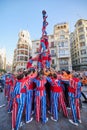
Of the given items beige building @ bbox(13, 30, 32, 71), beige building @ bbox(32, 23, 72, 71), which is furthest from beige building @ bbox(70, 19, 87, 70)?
beige building @ bbox(13, 30, 32, 71)

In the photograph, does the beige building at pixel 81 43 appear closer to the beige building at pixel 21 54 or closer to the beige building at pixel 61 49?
the beige building at pixel 61 49

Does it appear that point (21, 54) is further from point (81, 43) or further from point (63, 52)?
point (81, 43)

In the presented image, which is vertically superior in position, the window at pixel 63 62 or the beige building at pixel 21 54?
the beige building at pixel 21 54

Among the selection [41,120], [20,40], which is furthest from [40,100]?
[20,40]

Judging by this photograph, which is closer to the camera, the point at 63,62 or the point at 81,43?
the point at 63,62

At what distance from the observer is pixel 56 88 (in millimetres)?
3455

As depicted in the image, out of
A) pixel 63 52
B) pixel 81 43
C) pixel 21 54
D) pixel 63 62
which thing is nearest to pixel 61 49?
pixel 63 52

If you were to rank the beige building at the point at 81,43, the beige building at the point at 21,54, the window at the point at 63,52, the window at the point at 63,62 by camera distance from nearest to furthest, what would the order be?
1. the window at the point at 63,52
2. the window at the point at 63,62
3. the beige building at the point at 81,43
4. the beige building at the point at 21,54

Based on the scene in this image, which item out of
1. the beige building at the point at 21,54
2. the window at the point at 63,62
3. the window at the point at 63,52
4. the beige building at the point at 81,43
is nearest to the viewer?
the window at the point at 63,52

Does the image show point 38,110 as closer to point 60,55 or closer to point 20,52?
point 60,55

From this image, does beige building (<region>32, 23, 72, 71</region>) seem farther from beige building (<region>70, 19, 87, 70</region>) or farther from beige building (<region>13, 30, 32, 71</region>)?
beige building (<region>13, 30, 32, 71</region>)

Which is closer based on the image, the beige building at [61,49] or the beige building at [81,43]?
the beige building at [61,49]

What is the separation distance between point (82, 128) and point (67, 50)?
29.1m

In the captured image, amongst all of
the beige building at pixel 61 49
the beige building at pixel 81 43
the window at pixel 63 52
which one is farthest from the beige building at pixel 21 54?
the beige building at pixel 81 43
